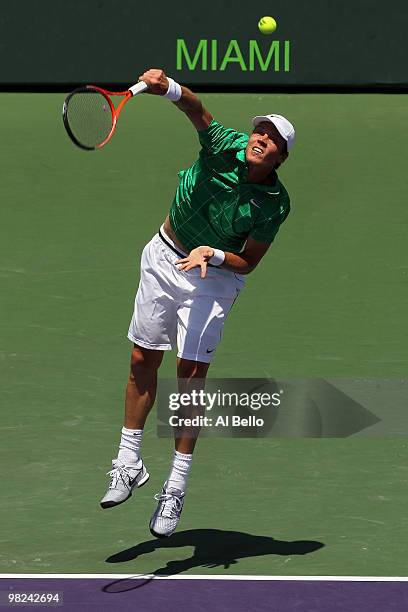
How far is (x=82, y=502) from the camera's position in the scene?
11.0 m

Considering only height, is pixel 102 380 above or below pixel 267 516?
above

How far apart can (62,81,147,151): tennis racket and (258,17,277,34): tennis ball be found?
916cm

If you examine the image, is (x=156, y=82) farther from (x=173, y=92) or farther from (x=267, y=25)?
(x=267, y=25)

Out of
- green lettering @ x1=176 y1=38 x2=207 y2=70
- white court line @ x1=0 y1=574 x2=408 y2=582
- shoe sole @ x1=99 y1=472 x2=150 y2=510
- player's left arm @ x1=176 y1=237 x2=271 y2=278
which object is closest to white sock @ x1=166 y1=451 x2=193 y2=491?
shoe sole @ x1=99 y1=472 x2=150 y2=510

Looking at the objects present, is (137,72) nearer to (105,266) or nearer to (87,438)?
(105,266)

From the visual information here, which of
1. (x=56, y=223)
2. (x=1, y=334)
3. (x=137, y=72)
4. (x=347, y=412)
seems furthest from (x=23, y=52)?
(x=347, y=412)

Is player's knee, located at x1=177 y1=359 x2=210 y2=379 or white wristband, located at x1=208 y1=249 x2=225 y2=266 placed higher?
white wristband, located at x1=208 y1=249 x2=225 y2=266

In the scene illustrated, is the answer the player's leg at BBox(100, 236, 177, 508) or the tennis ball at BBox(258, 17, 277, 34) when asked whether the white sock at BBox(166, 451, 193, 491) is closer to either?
the player's leg at BBox(100, 236, 177, 508)

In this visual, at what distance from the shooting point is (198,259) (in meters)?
10.0

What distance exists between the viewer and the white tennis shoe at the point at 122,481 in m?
10.5

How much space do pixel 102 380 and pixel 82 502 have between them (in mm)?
2359

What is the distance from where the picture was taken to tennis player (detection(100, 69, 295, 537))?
1042cm

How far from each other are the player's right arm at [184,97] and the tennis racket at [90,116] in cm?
29

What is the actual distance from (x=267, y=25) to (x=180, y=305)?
9.60 meters
